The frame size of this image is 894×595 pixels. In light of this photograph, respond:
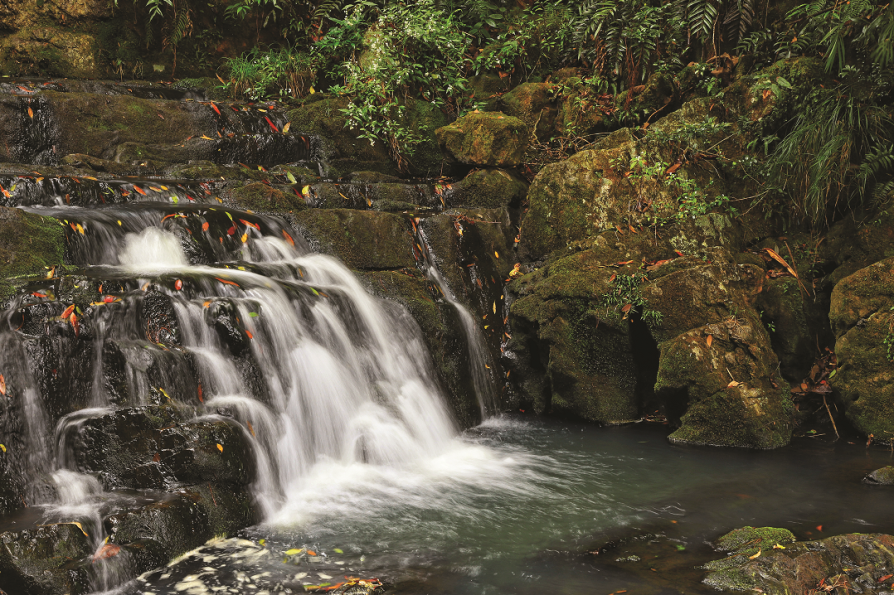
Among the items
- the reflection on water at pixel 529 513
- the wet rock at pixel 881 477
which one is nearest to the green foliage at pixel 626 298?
the reflection on water at pixel 529 513

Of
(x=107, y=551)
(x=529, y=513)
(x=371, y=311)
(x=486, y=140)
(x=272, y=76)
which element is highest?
(x=272, y=76)

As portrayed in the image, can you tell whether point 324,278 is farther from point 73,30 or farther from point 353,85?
point 73,30

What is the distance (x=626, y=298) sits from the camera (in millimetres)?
6387

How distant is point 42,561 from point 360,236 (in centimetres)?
456

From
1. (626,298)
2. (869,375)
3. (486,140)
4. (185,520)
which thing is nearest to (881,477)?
(869,375)

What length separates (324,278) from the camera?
21.2ft

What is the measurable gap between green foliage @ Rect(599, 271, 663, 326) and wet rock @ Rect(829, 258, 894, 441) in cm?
175

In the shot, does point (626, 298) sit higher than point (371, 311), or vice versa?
point (371, 311)

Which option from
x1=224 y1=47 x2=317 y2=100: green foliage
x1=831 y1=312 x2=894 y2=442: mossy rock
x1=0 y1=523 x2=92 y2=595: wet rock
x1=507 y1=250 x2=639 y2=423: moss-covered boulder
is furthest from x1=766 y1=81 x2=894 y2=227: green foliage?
x1=224 y1=47 x2=317 y2=100: green foliage

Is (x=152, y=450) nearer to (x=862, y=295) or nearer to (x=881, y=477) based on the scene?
(x=881, y=477)

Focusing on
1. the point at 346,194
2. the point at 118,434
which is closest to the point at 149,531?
the point at 118,434

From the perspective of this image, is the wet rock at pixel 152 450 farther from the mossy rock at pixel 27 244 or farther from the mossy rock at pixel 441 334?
the mossy rock at pixel 441 334

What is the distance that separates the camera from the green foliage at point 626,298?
6324mm

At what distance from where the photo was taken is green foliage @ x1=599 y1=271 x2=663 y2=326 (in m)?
6.32
